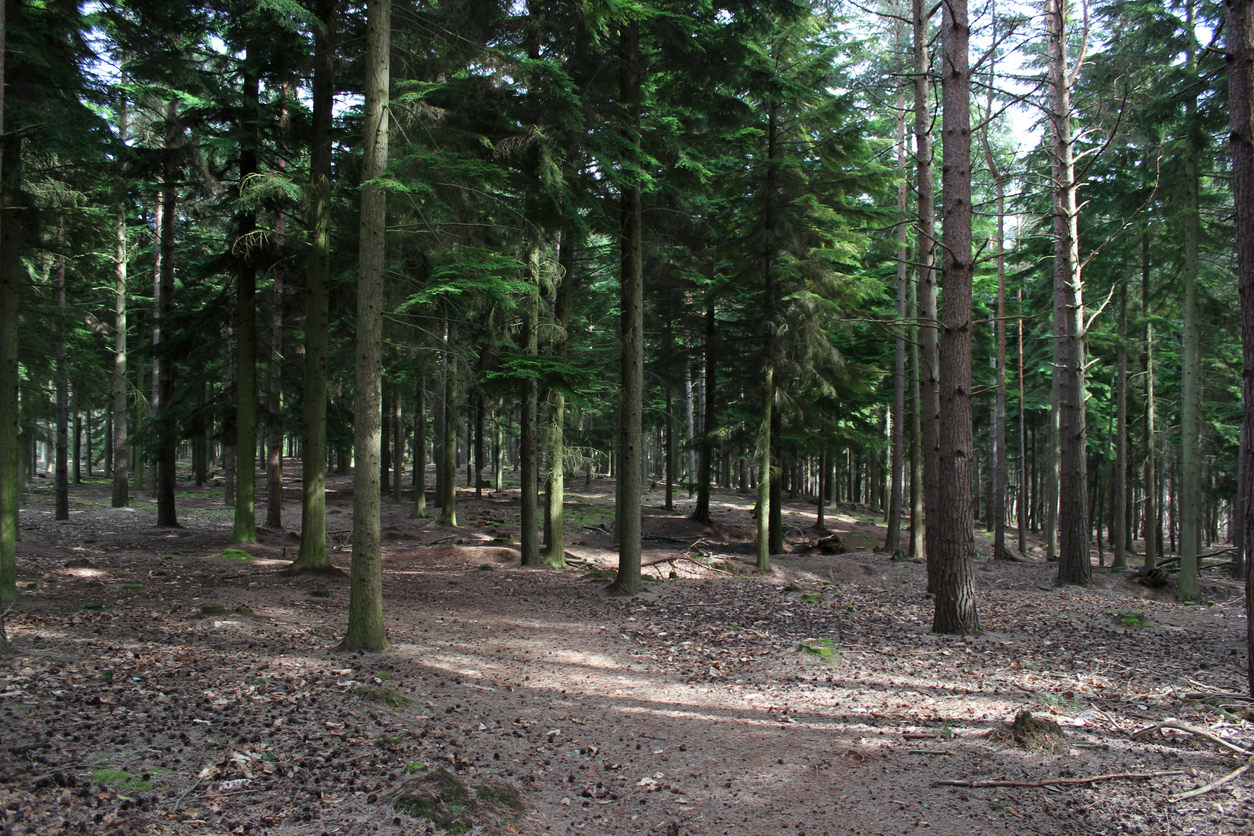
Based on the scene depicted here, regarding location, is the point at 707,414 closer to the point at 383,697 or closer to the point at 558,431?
the point at 558,431

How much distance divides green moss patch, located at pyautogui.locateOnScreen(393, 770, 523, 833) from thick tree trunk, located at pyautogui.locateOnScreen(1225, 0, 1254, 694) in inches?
244

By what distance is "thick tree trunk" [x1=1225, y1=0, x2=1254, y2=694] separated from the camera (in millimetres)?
5621

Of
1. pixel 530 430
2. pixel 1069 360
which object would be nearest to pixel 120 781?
pixel 530 430

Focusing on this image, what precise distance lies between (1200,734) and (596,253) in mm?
21096

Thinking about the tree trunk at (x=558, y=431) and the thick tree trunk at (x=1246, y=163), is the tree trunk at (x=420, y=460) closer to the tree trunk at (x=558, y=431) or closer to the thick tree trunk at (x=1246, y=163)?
the tree trunk at (x=558, y=431)

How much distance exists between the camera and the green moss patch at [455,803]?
425 cm

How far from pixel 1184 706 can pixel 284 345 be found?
2296 cm

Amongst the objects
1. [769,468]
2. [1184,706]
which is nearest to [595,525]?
[769,468]

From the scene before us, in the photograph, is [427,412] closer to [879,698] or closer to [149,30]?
[149,30]

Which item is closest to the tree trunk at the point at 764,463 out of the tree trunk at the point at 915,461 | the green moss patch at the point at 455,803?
the tree trunk at the point at 915,461

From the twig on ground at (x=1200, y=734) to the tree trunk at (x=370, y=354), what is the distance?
7.51 meters

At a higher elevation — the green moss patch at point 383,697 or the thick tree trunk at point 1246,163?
the thick tree trunk at point 1246,163

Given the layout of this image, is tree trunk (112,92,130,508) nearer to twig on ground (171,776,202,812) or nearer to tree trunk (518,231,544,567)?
tree trunk (518,231,544,567)

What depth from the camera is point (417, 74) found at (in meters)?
10.8
